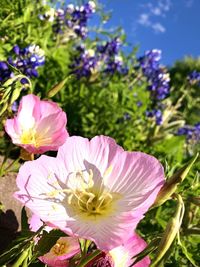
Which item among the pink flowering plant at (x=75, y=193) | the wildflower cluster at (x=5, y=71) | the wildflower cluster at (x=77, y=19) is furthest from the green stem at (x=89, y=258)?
the wildflower cluster at (x=77, y=19)

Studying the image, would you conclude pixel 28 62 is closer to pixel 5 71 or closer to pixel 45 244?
pixel 5 71

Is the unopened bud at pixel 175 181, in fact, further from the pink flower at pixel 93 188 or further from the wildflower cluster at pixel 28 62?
the wildflower cluster at pixel 28 62

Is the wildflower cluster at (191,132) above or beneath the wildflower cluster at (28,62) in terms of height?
beneath

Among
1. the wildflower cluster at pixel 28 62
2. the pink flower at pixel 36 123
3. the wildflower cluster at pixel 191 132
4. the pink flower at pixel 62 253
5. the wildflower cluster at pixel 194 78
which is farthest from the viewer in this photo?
the wildflower cluster at pixel 194 78

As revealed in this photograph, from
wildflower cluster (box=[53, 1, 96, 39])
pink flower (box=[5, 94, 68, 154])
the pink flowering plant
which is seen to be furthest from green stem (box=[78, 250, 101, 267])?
wildflower cluster (box=[53, 1, 96, 39])

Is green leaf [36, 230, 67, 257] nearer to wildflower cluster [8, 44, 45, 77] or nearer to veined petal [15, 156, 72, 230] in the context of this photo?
veined petal [15, 156, 72, 230]

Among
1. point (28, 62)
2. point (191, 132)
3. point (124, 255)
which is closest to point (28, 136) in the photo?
point (124, 255)
